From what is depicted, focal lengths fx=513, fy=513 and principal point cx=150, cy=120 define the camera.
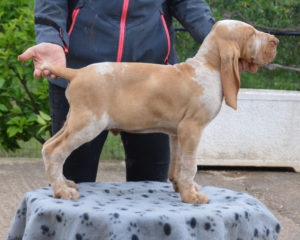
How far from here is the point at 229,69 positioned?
6.50 ft

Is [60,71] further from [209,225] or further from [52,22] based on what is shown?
[209,225]

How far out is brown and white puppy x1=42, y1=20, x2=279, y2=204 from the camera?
1.96 m

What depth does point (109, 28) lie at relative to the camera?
2.34m

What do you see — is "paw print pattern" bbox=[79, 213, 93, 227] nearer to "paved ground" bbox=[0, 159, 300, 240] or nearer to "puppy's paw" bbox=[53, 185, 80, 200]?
"puppy's paw" bbox=[53, 185, 80, 200]

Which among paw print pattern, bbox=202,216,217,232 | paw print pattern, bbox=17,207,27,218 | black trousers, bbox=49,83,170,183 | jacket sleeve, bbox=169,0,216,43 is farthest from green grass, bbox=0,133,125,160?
paw print pattern, bbox=202,216,217,232

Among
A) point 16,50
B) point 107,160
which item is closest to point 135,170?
point 16,50

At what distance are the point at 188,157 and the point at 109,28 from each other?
72 centimetres

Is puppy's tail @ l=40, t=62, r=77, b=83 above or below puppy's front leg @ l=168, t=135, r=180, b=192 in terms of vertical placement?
above

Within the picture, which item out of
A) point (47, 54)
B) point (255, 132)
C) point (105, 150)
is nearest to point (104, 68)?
point (47, 54)

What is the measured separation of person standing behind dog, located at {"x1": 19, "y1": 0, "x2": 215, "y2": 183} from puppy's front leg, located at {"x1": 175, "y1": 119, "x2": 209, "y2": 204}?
47cm

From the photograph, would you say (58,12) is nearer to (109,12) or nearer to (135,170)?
(109,12)

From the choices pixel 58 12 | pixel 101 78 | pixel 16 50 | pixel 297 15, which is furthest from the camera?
pixel 297 15

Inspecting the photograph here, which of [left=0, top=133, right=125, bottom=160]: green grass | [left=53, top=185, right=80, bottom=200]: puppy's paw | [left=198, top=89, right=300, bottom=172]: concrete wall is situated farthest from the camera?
[left=0, top=133, right=125, bottom=160]: green grass

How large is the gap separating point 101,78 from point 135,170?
793 millimetres
